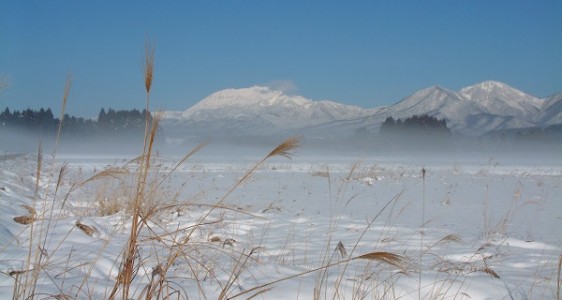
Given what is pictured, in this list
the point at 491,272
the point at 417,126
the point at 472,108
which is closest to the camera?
the point at 491,272

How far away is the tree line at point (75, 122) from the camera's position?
64.7m

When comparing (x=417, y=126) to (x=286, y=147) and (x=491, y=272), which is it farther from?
(x=286, y=147)

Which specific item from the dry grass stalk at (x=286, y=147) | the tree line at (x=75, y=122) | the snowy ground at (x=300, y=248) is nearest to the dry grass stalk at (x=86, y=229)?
the snowy ground at (x=300, y=248)

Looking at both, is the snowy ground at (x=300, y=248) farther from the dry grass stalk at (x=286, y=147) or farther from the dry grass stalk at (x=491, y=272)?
the dry grass stalk at (x=286, y=147)

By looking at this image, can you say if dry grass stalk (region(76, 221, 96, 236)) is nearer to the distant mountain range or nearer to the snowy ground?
the snowy ground

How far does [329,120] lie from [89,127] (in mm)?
99353

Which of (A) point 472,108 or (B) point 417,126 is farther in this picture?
(A) point 472,108

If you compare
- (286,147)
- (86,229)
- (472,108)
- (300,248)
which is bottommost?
(300,248)

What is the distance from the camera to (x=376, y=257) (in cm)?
105

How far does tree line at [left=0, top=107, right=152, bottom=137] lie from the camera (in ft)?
212

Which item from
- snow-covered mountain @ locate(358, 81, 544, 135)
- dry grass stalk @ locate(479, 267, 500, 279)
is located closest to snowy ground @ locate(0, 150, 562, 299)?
dry grass stalk @ locate(479, 267, 500, 279)

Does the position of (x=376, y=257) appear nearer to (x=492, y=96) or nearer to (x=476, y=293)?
(x=476, y=293)

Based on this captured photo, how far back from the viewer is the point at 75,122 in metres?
73.3

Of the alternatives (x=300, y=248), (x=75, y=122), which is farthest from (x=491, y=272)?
(x=75, y=122)
